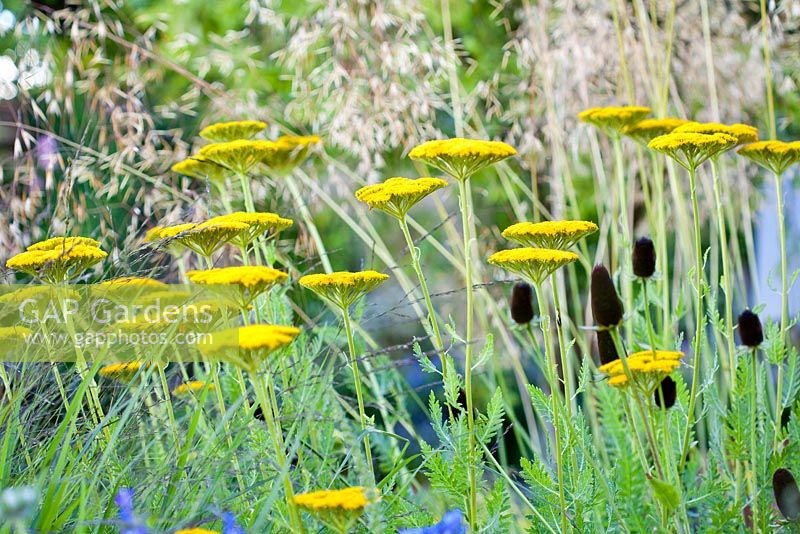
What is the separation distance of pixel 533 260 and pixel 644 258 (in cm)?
39

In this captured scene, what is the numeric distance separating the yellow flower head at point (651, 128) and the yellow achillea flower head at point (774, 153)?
5.4 inches

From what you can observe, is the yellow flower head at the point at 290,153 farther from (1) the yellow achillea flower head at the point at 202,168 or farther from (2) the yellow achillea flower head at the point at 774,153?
(2) the yellow achillea flower head at the point at 774,153

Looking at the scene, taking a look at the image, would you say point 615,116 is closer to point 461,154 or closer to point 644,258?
point 644,258

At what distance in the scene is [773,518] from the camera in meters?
1.43

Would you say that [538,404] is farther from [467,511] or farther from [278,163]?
[278,163]

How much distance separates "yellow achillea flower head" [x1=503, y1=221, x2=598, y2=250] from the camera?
3.77 feet

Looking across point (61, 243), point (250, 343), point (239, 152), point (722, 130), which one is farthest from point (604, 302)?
point (61, 243)

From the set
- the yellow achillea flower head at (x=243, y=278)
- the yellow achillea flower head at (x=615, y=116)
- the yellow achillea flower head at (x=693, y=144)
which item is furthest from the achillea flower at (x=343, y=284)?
the yellow achillea flower head at (x=615, y=116)

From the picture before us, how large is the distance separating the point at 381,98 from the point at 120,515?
1530mm

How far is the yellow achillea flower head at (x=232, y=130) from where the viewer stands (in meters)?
1.58

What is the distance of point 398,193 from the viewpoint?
1.16 m

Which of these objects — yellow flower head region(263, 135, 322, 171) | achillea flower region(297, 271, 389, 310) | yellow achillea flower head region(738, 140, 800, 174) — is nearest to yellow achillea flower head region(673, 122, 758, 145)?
yellow achillea flower head region(738, 140, 800, 174)

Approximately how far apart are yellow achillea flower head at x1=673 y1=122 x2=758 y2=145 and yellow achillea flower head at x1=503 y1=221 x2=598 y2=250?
0.95ft

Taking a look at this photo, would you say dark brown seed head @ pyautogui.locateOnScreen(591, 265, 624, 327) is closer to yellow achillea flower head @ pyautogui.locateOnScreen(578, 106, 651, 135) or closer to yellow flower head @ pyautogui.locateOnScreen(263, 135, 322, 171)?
yellow achillea flower head @ pyautogui.locateOnScreen(578, 106, 651, 135)
